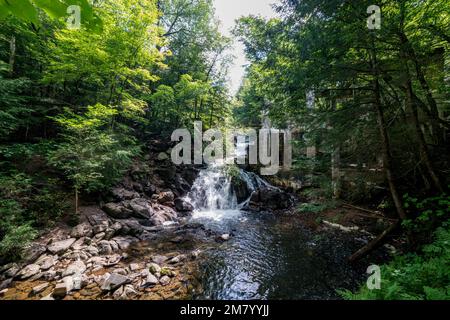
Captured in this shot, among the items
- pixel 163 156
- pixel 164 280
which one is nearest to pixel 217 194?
pixel 163 156

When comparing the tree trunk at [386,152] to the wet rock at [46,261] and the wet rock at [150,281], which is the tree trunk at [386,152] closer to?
the wet rock at [150,281]

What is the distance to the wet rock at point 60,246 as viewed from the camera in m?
5.58

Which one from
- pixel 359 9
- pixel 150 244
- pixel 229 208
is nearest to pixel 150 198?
pixel 150 244

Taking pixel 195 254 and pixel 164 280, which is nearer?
pixel 164 280

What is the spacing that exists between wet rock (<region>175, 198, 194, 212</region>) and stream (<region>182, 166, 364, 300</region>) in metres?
0.86

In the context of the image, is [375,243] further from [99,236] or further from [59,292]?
[99,236]

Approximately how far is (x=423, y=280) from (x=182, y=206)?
9.41 meters

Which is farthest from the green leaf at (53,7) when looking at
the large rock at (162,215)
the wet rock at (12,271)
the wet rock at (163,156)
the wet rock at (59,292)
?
the wet rock at (163,156)

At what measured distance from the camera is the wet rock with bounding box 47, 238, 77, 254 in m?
5.58

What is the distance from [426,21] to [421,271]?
4187 mm

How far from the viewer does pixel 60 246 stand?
18.9 ft

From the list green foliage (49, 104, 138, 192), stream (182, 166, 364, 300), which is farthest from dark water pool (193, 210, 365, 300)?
green foliage (49, 104, 138, 192)

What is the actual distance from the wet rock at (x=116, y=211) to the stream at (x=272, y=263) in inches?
120

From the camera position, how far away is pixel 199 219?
9.88 m
